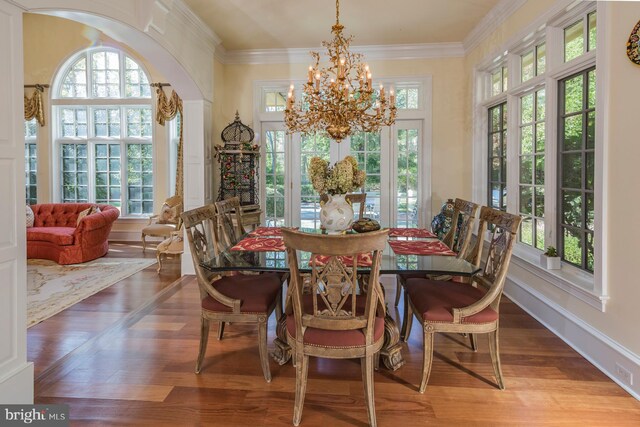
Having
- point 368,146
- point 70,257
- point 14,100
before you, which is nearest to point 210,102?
point 368,146

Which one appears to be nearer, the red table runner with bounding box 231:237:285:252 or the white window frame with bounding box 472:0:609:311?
the white window frame with bounding box 472:0:609:311

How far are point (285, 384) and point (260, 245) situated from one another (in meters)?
0.99

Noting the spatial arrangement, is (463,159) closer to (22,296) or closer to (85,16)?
(85,16)

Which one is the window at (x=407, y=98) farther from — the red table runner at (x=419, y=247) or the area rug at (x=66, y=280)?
the area rug at (x=66, y=280)

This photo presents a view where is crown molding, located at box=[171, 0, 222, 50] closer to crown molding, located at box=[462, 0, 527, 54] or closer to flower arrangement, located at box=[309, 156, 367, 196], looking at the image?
flower arrangement, located at box=[309, 156, 367, 196]

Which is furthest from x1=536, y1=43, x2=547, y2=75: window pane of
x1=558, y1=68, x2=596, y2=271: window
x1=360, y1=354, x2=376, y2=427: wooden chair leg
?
x1=360, y1=354, x2=376, y2=427: wooden chair leg

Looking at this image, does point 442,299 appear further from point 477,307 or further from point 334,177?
point 334,177

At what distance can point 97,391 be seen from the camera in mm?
2398

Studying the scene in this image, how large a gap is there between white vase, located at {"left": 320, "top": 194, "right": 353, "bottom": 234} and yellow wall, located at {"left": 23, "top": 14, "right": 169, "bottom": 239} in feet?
17.6

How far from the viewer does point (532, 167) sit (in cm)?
388

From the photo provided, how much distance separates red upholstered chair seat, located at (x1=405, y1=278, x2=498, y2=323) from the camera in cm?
238

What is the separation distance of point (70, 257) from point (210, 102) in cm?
303

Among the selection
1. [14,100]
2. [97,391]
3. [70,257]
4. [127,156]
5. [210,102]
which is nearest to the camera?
[14,100]

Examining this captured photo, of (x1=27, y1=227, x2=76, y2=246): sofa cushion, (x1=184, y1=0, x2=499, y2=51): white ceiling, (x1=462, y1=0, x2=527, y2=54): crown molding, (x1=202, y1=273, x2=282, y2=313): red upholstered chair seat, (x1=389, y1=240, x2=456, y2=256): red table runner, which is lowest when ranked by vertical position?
(x1=202, y1=273, x2=282, y2=313): red upholstered chair seat
